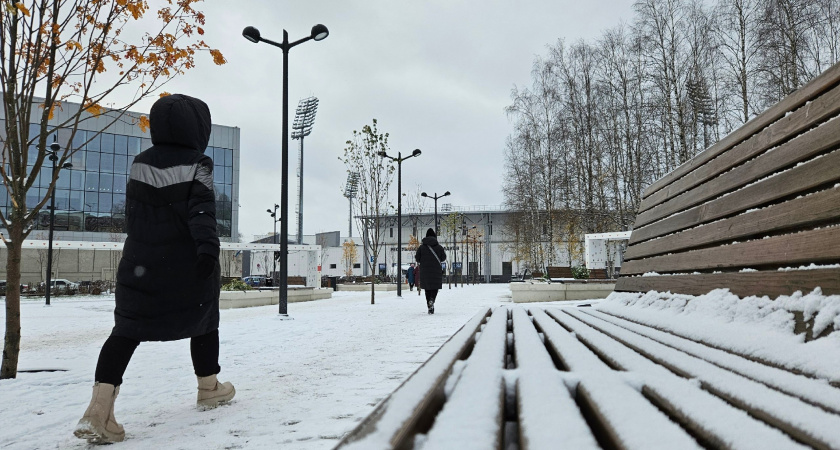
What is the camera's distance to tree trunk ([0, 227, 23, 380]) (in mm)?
4059

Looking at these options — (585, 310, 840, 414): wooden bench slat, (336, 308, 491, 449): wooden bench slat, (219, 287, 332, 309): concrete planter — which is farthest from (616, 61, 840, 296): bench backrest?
(219, 287, 332, 309): concrete planter

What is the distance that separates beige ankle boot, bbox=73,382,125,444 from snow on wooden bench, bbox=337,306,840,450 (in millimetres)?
1778

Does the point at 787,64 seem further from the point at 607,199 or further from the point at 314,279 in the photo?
the point at 314,279

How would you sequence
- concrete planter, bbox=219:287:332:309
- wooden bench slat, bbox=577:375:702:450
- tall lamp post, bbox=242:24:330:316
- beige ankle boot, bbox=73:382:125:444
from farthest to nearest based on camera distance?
A: concrete planter, bbox=219:287:332:309, tall lamp post, bbox=242:24:330:316, beige ankle boot, bbox=73:382:125:444, wooden bench slat, bbox=577:375:702:450

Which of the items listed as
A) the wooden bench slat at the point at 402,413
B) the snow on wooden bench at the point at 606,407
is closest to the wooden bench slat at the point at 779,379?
the snow on wooden bench at the point at 606,407

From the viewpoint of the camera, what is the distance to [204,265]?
2.71 meters

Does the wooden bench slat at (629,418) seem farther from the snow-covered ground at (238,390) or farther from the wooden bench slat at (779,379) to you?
the snow-covered ground at (238,390)

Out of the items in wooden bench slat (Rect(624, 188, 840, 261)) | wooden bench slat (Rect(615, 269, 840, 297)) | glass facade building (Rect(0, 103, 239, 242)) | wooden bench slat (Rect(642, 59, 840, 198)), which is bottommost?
wooden bench slat (Rect(615, 269, 840, 297))

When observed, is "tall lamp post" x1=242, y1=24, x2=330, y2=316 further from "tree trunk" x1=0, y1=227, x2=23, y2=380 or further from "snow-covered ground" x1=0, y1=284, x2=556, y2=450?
"tree trunk" x1=0, y1=227, x2=23, y2=380

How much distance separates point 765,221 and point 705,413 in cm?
186

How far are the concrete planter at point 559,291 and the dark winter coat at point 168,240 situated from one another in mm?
14094

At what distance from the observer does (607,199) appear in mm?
23188

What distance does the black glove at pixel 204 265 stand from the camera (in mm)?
2674

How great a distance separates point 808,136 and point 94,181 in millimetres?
47072
